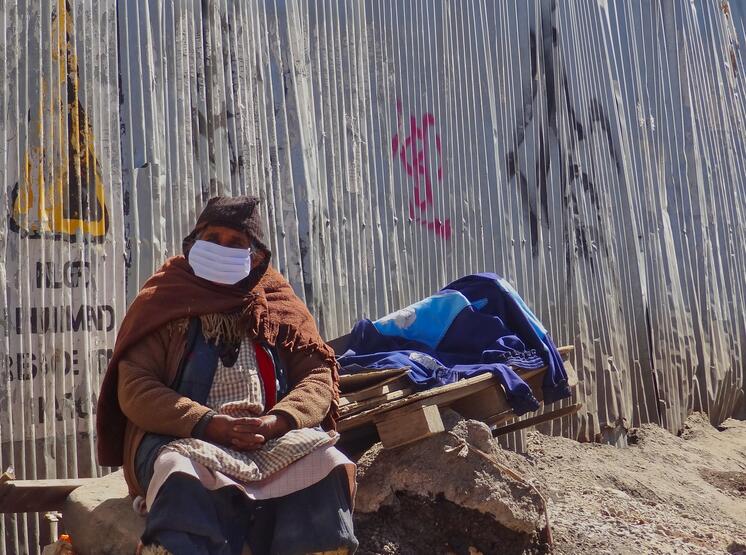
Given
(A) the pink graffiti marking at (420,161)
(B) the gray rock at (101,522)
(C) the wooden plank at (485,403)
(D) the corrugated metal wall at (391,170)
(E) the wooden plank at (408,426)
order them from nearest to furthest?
(B) the gray rock at (101,522) < (E) the wooden plank at (408,426) < (D) the corrugated metal wall at (391,170) < (C) the wooden plank at (485,403) < (A) the pink graffiti marking at (420,161)

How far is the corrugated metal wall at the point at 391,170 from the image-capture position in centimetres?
388

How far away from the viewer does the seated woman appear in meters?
2.78

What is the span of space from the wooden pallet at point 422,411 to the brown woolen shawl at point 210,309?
394 millimetres

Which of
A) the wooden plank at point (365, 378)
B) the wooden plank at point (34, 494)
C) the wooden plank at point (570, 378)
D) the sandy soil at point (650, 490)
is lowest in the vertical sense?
the sandy soil at point (650, 490)

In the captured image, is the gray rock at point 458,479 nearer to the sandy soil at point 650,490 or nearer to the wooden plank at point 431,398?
the wooden plank at point 431,398

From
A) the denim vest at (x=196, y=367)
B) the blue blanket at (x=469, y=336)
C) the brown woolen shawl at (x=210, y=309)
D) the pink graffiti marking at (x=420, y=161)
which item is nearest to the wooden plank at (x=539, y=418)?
the blue blanket at (x=469, y=336)

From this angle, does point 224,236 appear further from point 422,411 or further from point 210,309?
point 422,411

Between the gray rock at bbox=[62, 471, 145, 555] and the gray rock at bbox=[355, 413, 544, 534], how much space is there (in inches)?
40.1

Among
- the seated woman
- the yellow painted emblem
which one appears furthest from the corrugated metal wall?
the seated woman

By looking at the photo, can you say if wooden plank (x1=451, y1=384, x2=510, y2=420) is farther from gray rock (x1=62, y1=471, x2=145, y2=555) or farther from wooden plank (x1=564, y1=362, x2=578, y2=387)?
gray rock (x1=62, y1=471, x2=145, y2=555)

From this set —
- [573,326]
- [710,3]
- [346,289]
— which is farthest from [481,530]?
[710,3]

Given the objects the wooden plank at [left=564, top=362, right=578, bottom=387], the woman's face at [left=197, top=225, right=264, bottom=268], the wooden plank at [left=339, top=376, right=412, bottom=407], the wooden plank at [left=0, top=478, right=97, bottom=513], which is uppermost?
the woman's face at [left=197, top=225, right=264, bottom=268]

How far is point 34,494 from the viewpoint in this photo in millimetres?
3119

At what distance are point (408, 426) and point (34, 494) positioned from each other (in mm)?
1389
